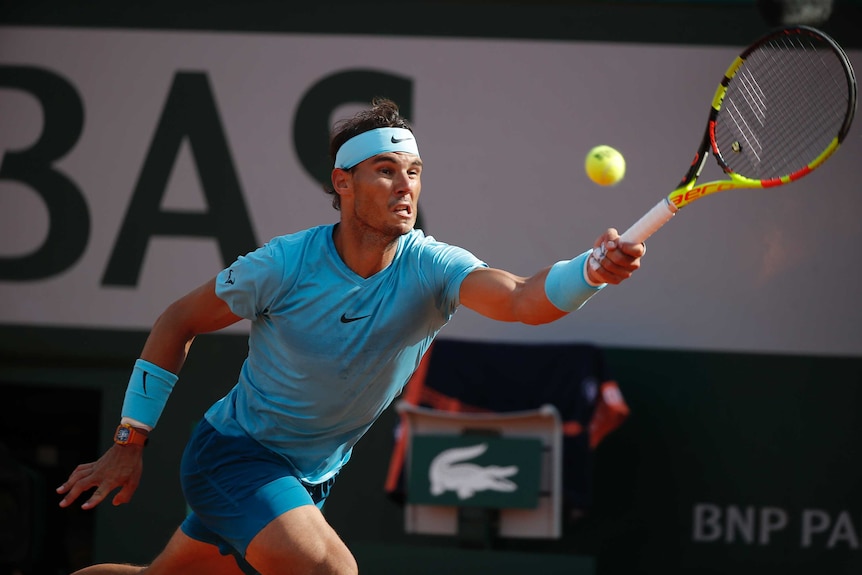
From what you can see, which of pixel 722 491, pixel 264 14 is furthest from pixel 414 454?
pixel 264 14

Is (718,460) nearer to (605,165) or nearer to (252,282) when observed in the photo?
(605,165)

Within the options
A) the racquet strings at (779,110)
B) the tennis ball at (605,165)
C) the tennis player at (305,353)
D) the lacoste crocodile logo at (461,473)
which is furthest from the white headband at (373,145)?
the lacoste crocodile logo at (461,473)

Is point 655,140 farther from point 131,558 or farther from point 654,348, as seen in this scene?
point 131,558

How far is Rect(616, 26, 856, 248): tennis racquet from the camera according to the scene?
3.44 m

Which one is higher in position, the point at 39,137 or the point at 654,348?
the point at 39,137

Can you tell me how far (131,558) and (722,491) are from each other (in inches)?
111

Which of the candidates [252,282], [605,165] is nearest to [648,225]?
[605,165]

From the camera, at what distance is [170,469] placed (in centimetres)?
643

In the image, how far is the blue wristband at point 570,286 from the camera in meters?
3.25

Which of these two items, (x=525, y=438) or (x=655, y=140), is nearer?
(x=525, y=438)

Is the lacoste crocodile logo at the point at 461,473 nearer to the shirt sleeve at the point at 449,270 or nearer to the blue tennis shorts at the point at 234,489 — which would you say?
the blue tennis shorts at the point at 234,489

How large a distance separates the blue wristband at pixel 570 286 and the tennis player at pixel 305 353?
1.00 feet

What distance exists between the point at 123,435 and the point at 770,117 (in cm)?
230

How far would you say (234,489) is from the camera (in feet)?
12.4
